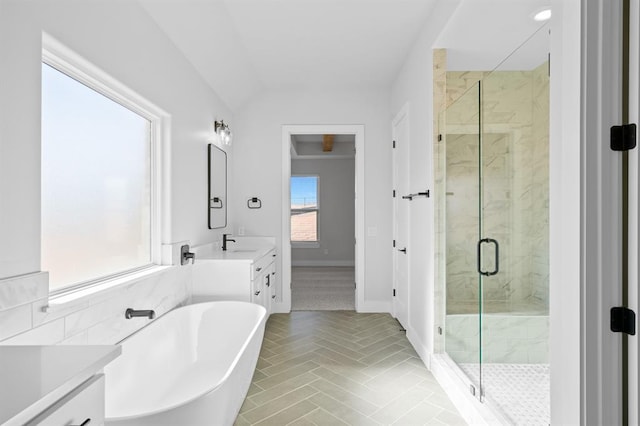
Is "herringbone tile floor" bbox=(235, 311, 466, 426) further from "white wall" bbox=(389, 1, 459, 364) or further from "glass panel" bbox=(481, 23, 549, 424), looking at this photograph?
"glass panel" bbox=(481, 23, 549, 424)

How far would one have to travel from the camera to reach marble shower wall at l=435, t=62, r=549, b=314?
183cm

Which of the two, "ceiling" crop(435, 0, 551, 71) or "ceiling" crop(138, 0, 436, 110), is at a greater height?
"ceiling" crop(138, 0, 436, 110)

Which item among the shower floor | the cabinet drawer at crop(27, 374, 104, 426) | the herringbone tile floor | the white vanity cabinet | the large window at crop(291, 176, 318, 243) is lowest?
the herringbone tile floor

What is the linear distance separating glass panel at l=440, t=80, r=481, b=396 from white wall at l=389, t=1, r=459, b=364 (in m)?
0.14

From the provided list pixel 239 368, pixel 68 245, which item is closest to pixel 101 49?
pixel 68 245

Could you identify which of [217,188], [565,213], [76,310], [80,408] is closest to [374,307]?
[217,188]

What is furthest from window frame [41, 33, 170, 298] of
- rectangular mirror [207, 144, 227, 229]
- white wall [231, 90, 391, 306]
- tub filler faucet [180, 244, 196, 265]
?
white wall [231, 90, 391, 306]

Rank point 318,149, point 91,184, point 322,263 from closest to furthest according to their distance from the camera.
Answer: point 91,184 < point 318,149 < point 322,263

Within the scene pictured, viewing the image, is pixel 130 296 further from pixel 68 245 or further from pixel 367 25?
pixel 367 25

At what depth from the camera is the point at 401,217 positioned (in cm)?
379

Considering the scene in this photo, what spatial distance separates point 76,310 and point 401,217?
9.95 feet
